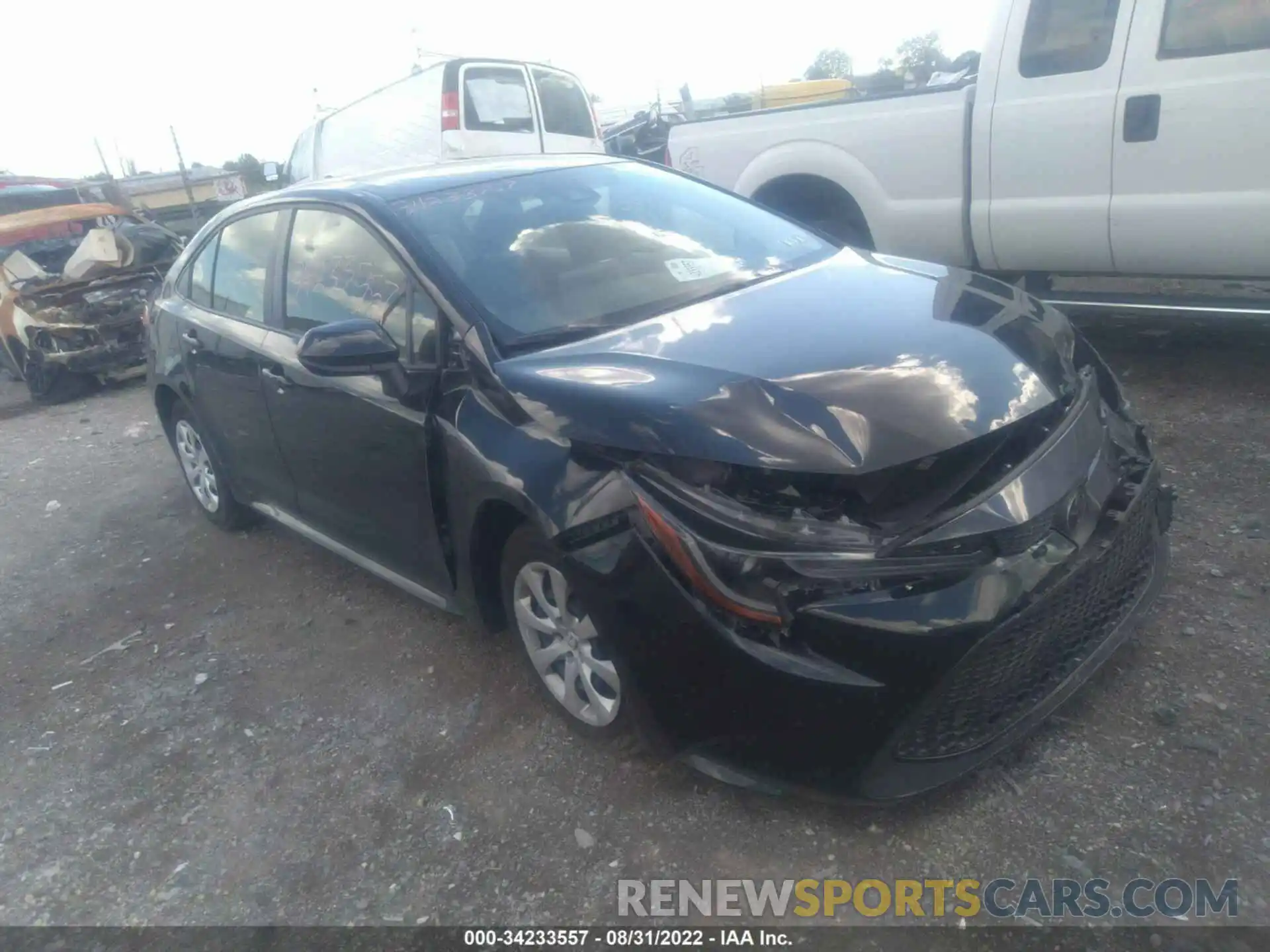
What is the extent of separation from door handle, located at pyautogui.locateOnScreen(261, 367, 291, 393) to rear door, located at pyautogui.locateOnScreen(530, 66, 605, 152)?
6.46 metres

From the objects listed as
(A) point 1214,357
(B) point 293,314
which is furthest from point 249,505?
(A) point 1214,357

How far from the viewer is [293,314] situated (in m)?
3.68

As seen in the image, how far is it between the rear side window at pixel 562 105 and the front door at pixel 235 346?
584 cm

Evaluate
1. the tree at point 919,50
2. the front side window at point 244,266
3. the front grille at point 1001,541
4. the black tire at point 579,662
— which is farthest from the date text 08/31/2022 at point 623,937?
the tree at point 919,50

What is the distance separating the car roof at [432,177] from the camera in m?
3.49

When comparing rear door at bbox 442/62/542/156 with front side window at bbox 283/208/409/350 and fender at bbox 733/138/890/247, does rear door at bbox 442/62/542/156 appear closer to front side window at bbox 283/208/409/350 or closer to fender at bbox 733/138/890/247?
fender at bbox 733/138/890/247

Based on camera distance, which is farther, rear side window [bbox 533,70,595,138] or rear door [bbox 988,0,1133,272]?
rear side window [bbox 533,70,595,138]

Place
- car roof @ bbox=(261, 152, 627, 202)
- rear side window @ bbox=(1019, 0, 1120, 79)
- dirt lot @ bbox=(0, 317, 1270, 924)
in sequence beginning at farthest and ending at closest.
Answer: rear side window @ bbox=(1019, 0, 1120, 79) → car roof @ bbox=(261, 152, 627, 202) → dirt lot @ bbox=(0, 317, 1270, 924)

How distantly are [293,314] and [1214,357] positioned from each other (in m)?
4.66

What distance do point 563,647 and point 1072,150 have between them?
12.5 ft

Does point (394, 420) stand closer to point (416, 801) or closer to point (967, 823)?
point (416, 801)

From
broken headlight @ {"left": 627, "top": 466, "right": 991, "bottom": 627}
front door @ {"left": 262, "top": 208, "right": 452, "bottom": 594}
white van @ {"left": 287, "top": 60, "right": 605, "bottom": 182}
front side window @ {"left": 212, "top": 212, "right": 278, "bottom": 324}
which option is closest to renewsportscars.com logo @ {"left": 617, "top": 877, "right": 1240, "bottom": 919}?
broken headlight @ {"left": 627, "top": 466, "right": 991, "bottom": 627}

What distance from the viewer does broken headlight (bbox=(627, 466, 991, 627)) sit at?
2152 mm

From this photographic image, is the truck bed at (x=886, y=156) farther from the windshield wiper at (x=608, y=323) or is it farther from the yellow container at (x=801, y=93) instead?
the yellow container at (x=801, y=93)
